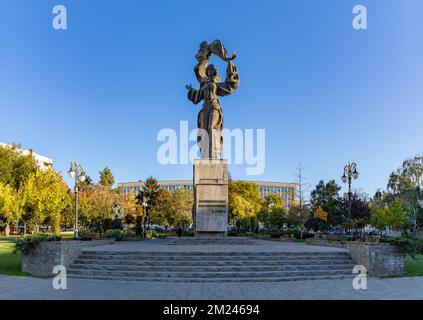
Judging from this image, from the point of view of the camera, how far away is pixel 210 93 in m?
23.2

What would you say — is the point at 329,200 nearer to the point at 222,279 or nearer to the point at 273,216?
the point at 273,216

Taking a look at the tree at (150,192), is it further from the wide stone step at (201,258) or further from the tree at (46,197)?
the wide stone step at (201,258)

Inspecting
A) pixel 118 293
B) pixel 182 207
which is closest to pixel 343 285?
pixel 118 293

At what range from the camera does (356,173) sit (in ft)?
73.2

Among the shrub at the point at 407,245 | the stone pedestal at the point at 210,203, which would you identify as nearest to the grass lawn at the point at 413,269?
the shrub at the point at 407,245

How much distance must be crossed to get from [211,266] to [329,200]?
40.7 metres

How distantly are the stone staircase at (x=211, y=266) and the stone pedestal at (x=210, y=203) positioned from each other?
6.80 metres

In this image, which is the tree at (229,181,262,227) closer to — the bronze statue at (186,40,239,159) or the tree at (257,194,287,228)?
the tree at (257,194,287,228)

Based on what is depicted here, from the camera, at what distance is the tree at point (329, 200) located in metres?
49.0

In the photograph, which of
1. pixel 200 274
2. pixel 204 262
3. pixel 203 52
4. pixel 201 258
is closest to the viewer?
pixel 200 274

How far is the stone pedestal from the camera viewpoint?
21094 millimetres

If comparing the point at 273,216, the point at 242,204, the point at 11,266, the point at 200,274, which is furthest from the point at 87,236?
the point at 273,216
